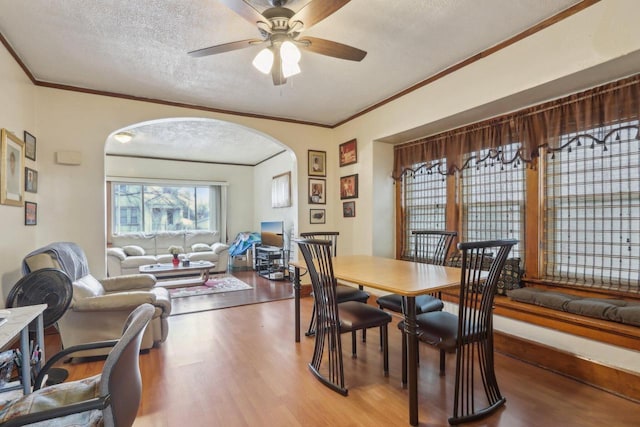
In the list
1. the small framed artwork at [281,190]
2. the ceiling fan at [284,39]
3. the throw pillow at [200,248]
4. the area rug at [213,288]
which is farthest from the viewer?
the throw pillow at [200,248]

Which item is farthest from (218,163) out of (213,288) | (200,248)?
(213,288)

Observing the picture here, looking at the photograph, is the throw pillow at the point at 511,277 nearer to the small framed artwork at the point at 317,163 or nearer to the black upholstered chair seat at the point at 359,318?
the black upholstered chair seat at the point at 359,318

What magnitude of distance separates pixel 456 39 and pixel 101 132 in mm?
3730

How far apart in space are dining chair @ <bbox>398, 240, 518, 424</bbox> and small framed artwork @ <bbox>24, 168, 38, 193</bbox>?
3.53m

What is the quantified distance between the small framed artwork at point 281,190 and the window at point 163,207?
173 centimetres

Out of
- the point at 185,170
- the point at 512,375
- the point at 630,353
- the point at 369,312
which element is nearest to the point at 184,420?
the point at 369,312

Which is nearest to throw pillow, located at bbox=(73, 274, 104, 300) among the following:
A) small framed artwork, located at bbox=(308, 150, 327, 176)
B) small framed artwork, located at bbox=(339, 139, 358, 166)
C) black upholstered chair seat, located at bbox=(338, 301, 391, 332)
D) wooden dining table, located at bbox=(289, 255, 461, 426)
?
wooden dining table, located at bbox=(289, 255, 461, 426)

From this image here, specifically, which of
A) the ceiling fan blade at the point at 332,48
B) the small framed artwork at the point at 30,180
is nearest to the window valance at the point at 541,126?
the ceiling fan blade at the point at 332,48

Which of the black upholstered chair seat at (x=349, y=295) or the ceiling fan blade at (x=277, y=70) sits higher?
the ceiling fan blade at (x=277, y=70)

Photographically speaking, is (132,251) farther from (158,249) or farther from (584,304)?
(584,304)

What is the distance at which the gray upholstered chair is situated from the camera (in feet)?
3.13

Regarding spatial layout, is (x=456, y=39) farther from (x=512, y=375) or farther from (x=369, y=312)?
(x=512, y=375)

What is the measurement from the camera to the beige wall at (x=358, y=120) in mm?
2172

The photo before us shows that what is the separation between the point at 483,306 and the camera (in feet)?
6.12
